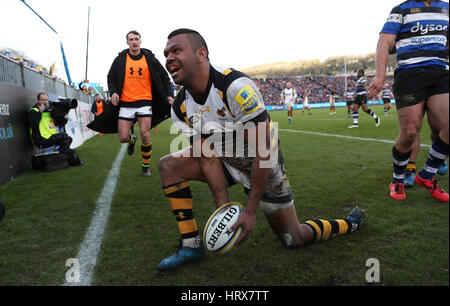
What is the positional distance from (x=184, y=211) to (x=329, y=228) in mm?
1162

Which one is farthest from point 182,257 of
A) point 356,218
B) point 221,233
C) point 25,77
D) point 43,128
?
point 25,77

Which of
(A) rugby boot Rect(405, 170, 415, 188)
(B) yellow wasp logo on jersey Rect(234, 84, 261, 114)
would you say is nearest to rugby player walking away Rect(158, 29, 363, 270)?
(B) yellow wasp logo on jersey Rect(234, 84, 261, 114)

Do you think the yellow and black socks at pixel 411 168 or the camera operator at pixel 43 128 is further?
the camera operator at pixel 43 128

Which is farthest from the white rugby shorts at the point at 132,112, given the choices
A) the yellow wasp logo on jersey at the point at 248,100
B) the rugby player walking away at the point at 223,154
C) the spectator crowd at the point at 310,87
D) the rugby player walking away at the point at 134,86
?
the spectator crowd at the point at 310,87

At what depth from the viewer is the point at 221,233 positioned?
1896 millimetres

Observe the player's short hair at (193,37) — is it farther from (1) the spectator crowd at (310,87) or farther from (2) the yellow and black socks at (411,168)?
(1) the spectator crowd at (310,87)

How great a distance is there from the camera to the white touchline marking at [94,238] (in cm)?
213

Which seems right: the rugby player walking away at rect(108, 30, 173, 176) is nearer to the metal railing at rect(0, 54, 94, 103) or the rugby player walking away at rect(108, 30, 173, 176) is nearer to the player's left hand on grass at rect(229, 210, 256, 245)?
the metal railing at rect(0, 54, 94, 103)

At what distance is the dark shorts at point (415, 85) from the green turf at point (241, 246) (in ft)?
2.32

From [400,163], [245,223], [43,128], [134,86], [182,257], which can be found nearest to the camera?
[245,223]

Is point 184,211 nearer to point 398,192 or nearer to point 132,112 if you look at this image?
point 398,192

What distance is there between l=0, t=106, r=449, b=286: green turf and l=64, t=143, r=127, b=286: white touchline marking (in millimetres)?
56

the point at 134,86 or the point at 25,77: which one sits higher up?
the point at 25,77
